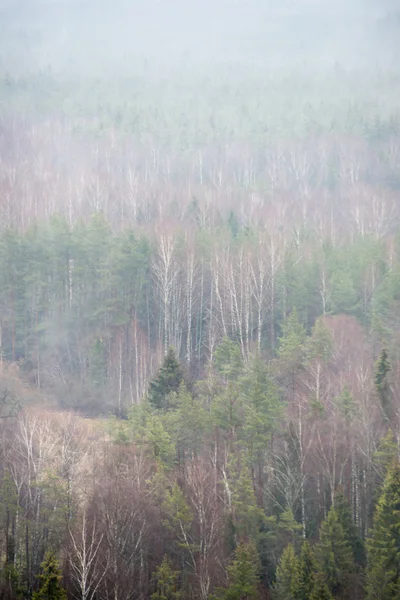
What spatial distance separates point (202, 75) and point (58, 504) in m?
110

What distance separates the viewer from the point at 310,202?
222 ft

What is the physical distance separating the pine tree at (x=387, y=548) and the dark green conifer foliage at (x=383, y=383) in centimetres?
649

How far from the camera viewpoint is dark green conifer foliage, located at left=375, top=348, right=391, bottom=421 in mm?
30141

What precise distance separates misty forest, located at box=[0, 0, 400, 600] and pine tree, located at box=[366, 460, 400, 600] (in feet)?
0.29

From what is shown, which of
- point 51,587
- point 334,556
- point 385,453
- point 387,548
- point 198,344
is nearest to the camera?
point 51,587

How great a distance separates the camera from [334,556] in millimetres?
23984

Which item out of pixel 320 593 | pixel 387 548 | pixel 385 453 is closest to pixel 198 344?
pixel 385 453

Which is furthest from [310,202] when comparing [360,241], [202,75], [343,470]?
[202,75]

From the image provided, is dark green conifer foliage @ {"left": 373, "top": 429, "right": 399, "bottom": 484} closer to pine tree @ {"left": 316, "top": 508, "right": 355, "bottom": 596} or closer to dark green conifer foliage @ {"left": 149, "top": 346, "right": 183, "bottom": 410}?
pine tree @ {"left": 316, "top": 508, "right": 355, "bottom": 596}

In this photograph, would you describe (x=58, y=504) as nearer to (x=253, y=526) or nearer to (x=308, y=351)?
(x=253, y=526)

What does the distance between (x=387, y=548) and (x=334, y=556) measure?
2.45 metres

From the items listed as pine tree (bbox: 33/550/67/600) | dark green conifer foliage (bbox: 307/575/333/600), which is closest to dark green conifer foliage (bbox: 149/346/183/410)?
dark green conifer foliage (bbox: 307/575/333/600)

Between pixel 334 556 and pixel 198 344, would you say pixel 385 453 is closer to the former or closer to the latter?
pixel 334 556

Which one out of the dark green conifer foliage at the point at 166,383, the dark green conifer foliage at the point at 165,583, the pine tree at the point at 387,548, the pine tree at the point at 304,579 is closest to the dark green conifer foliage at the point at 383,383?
the pine tree at the point at 387,548
